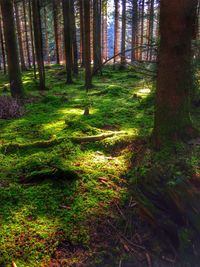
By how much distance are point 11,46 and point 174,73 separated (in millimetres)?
6910

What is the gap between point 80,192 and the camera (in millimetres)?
3555

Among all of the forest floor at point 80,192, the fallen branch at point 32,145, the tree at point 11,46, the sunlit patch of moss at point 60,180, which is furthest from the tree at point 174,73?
the tree at point 11,46

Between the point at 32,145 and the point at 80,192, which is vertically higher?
the point at 32,145

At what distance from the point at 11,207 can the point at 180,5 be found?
11.1 feet

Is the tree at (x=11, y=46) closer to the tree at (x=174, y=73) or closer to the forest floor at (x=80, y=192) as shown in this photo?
the forest floor at (x=80, y=192)

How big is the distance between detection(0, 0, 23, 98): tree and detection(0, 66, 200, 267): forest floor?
141 inches

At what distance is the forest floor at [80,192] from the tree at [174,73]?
1.19 ft

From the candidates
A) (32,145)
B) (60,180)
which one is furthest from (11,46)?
(60,180)

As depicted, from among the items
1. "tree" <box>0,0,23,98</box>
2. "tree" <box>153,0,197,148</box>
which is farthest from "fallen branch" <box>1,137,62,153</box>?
"tree" <box>0,0,23,98</box>

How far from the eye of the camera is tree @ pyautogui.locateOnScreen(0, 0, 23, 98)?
8.56 m

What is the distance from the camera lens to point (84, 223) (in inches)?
120

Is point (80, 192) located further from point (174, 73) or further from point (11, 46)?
point (11, 46)

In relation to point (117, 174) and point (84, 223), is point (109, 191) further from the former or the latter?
point (84, 223)

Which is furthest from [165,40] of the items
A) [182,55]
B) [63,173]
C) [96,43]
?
[96,43]
